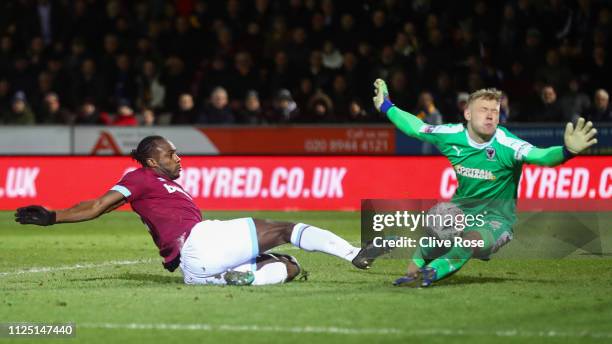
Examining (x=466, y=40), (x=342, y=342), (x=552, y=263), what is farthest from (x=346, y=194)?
(x=342, y=342)

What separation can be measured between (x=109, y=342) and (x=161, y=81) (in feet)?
52.9

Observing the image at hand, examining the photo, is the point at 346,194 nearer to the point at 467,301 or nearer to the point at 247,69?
the point at 247,69

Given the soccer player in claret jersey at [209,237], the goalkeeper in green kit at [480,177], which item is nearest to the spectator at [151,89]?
the soccer player in claret jersey at [209,237]

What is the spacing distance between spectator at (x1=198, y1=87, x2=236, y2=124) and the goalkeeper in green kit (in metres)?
11.4

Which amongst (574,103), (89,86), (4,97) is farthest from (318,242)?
(4,97)

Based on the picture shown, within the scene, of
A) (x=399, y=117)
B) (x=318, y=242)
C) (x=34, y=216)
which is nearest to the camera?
(x=34, y=216)

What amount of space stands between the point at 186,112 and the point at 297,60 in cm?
231

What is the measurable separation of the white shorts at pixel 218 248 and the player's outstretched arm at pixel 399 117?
164 centimetres

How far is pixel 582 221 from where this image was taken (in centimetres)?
1519

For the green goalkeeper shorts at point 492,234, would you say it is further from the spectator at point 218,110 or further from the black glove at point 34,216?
Answer: the spectator at point 218,110

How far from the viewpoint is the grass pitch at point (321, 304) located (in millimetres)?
8344

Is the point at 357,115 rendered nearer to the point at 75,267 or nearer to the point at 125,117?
the point at 125,117

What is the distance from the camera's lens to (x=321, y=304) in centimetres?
959

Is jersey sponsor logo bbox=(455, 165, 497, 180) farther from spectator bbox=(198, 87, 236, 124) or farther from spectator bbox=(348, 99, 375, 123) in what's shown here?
spectator bbox=(198, 87, 236, 124)
